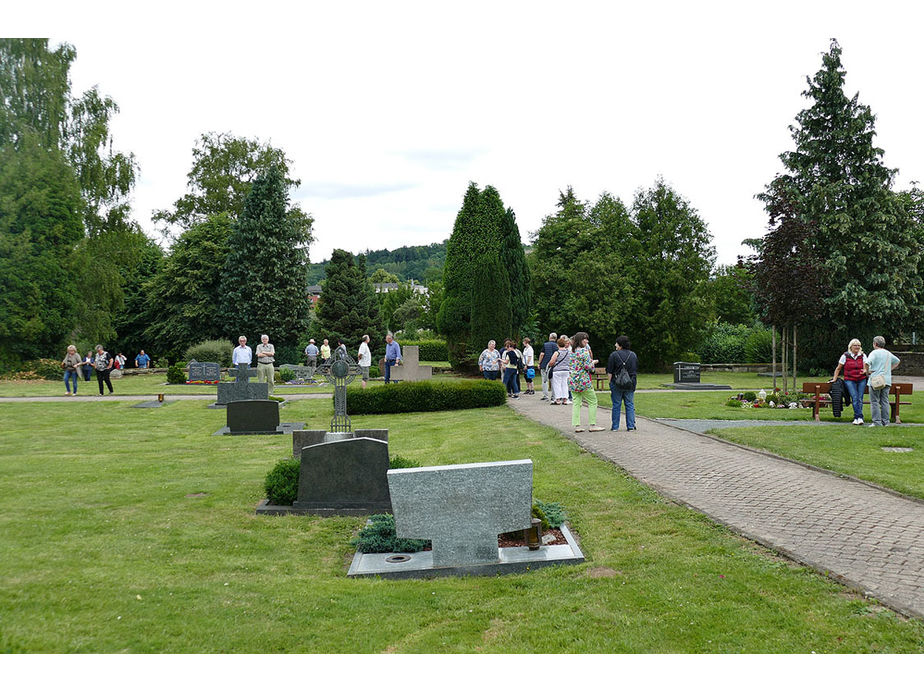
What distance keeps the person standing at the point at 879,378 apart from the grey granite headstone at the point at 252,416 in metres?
12.2

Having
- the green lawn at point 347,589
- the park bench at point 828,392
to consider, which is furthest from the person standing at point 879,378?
the green lawn at point 347,589

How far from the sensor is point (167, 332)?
4703 cm

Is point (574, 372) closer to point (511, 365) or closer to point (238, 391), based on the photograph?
point (511, 365)

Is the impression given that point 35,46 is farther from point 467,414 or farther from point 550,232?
point 467,414

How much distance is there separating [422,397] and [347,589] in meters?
13.6

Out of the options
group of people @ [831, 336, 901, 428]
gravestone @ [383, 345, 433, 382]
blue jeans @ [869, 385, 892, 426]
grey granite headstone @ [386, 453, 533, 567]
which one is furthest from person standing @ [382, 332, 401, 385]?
→ grey granite headstone @ [386, 453, 533, 567]

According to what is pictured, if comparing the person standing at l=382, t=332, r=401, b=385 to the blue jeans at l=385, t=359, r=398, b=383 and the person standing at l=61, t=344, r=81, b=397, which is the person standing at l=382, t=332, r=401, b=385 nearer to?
the blue jeans at l=385, t=359, r=398, b=383

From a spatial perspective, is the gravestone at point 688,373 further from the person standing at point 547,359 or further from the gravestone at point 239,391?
the gravestone at point 239,391

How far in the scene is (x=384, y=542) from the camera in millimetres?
7191

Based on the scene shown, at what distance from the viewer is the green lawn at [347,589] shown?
4.55m

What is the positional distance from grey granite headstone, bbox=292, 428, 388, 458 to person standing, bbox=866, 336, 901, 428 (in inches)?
385

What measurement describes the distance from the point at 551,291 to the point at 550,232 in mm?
3848

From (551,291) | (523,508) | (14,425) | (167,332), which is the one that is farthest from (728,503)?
(167,332)

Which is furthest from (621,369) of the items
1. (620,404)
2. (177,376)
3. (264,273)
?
(264,273)
